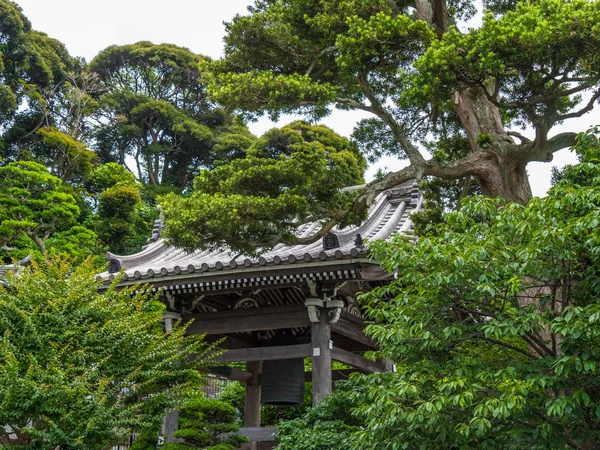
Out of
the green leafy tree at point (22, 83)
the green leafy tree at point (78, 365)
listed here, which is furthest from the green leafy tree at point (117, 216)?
the green leafy tree at point (78, 365)

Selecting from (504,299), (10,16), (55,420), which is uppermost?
(10,16)

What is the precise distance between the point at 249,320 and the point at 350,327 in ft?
5.49

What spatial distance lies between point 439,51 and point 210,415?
18.3ft

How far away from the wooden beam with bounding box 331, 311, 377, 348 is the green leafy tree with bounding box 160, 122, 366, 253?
220 centimetres

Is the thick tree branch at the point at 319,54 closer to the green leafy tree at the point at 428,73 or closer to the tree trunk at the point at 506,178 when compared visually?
the green leafy tree at the point at 428,73

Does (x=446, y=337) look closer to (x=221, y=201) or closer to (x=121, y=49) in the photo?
(x=221, y=201)

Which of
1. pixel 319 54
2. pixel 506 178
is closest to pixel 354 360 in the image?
pixel 506 178

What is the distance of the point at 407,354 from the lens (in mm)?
6238

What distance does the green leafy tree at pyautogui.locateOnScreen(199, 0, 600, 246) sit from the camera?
291 inches

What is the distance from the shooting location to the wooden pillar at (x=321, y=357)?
9977 mm

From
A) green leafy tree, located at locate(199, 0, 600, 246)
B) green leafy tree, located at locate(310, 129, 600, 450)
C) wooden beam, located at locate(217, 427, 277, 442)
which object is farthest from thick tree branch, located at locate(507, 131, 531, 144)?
wooden beam, located at locate(217, 427, 277, 442)

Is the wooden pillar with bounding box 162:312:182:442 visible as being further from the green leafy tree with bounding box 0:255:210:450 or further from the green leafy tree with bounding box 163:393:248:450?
the green leafy tree with bounding box 0:255:210:450

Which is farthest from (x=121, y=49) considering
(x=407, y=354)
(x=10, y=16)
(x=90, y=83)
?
(x=407, y=354)

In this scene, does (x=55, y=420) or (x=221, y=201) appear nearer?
(x=55, y=420)
